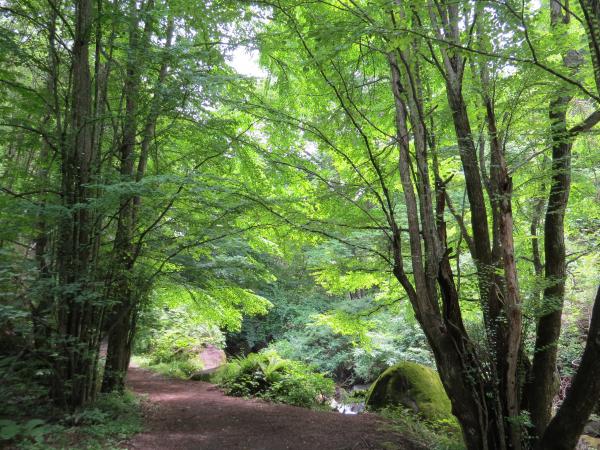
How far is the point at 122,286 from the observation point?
584 centimetres

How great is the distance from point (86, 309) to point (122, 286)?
115 centimetres

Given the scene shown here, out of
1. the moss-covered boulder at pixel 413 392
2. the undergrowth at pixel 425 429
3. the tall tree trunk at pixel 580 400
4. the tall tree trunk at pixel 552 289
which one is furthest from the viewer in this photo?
the moss-covered boulder at pixel 413 392

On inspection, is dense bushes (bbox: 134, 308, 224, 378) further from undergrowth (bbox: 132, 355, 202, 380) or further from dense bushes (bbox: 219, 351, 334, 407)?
dense bushes (bbox: 219, 351, 334, 407)

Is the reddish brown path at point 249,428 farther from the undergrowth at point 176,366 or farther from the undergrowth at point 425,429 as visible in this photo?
the undergrowth at point 176,366

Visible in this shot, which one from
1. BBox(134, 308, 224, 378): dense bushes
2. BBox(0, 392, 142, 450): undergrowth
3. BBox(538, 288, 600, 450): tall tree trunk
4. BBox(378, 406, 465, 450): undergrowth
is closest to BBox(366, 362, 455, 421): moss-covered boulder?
BBox(378, 406, 465, 450): undergrowth

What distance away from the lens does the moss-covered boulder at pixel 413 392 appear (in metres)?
6.70

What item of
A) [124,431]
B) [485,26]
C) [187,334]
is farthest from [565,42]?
[187,334]

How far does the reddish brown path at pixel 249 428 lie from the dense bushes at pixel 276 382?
0.51 meters

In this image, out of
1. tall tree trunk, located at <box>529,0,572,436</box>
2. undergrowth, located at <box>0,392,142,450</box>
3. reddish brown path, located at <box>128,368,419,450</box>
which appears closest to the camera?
undergrowth, located at <box>0,392,142,450</box>

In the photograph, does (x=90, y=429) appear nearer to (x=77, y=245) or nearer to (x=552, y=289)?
(x=77, y=245)

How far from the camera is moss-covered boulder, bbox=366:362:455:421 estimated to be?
670 centimetres

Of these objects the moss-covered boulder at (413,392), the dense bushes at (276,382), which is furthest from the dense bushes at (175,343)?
the moss-covered boulder at (413,392)

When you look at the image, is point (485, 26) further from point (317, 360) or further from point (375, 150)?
point (317, 360)

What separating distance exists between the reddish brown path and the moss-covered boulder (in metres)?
0.97
